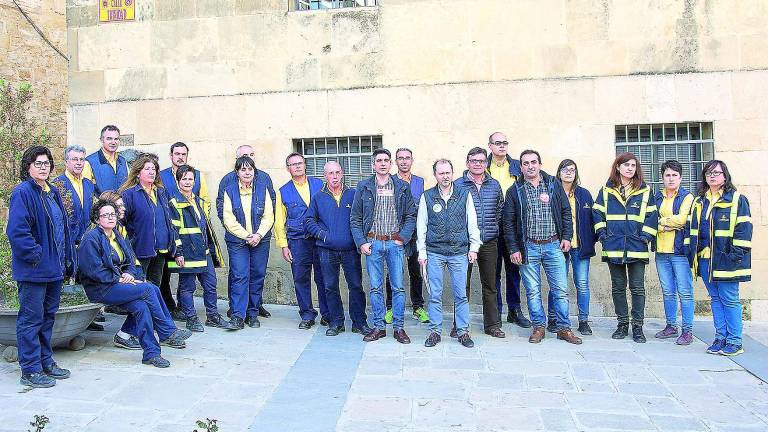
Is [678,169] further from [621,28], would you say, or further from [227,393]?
[227,393]

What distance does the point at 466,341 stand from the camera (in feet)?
20.8

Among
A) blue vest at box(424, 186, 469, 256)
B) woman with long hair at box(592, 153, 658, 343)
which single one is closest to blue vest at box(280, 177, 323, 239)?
blue vest at box(424, 186, 469, 256)

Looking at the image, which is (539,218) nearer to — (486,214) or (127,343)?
(486,214)

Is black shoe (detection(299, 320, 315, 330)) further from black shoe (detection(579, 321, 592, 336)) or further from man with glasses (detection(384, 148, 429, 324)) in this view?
black shoe (detection(579, 321, 592, 336))

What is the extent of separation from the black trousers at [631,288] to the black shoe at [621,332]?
4 centimetres

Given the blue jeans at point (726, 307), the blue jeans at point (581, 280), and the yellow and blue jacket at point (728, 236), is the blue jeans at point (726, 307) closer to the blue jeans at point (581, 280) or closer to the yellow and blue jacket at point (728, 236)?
the yellow and blue jacket at point (728, 236)

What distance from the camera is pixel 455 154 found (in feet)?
26.6

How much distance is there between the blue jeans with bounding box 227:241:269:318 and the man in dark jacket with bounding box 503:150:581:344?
8.63 feet

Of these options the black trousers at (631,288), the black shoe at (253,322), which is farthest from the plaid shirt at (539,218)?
the black shoe at (253,322)

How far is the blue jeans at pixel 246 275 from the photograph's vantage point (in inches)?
274

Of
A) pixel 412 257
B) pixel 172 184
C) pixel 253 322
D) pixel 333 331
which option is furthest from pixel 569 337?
pixel 172 184

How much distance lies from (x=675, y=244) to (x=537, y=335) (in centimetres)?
161

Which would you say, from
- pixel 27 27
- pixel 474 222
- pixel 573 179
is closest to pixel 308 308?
pixel 474 222

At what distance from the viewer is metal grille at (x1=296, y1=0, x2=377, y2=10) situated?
8547 millimetres
